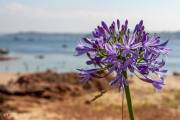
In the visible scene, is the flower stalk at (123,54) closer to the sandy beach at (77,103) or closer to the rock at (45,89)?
the sandy beach at (77,103)

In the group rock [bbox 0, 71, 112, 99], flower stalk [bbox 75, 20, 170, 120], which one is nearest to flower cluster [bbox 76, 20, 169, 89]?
flower stalk [bbox 75, 20, 170, 120]

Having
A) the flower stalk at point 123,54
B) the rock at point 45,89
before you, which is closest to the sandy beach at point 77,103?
the rock at point 45,89

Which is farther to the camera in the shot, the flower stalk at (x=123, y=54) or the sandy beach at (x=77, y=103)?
the sandy beach at (x=77, y=103)

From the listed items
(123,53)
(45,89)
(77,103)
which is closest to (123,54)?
(123,53)

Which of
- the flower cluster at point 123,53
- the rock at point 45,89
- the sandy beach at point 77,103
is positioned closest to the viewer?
the flower cluster at point 123,53

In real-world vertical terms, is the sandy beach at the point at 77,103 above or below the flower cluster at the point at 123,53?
below

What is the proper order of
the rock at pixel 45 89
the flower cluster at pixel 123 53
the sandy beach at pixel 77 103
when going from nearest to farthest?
the flower cluster at pixel 123 53 → the sandy beach at pixel 77 103 → the rock at pixel 45 89

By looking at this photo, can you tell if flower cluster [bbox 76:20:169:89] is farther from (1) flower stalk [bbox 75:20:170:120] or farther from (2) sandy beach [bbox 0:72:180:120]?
(2) sandy beach [bbox 0:72:180:120]
